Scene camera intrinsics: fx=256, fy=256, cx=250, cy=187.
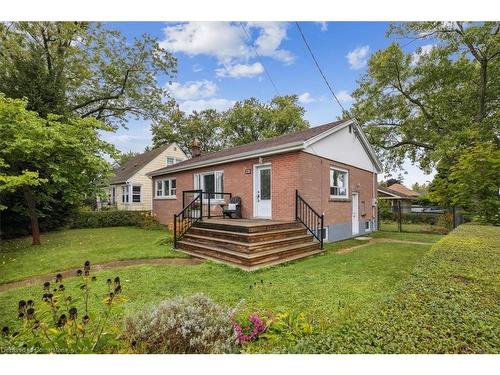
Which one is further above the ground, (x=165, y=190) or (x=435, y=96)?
(x=435, y=96)

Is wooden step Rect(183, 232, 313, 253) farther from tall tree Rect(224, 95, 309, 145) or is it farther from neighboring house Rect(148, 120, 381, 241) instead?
tall tree Rect(224, 95, 309, 145)

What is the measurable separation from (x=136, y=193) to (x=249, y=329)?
71.7 ft

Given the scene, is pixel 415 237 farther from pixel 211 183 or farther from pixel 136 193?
pixel 136 193

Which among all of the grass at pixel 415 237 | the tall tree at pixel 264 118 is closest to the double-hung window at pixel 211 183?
the grass at pixel 415 237

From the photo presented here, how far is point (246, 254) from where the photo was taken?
21.0 ft

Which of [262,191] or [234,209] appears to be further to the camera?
[234,209]

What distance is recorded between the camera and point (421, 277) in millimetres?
3246

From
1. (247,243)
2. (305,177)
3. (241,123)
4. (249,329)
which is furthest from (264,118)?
(249,329)

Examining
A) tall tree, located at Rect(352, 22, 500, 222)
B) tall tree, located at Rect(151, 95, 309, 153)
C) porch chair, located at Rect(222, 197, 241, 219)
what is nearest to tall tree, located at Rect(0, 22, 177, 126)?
tall tree, located at Rect(151, 95, 309, 153)

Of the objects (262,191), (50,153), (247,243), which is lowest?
(247,243)

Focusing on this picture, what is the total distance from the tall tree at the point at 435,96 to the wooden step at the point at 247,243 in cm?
746

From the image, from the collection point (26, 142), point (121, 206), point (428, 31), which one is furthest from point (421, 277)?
point (121, 206)
